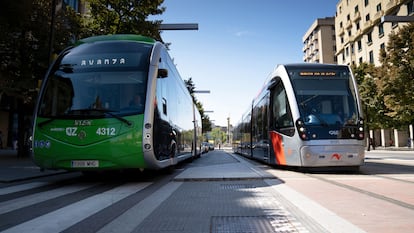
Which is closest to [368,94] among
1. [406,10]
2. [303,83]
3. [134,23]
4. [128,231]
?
[406,10]

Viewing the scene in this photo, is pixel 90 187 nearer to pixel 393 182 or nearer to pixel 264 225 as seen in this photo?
pixel 264 225

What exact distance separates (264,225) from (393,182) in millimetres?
5086

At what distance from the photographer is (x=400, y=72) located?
82.7 feet

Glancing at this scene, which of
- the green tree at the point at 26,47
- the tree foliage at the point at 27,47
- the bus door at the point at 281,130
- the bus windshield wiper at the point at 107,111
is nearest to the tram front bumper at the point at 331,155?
the bus door at the point at 281,130

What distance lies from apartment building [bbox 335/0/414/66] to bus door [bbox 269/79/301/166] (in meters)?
33.9

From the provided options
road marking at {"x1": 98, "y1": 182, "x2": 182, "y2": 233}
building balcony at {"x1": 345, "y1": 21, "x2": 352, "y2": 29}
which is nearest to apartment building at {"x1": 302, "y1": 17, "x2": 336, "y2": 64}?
building balcony at {"x1": 345, "y1": 21, "x2": 352, "y2": 29}

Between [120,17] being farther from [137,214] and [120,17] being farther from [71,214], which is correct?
[137,214]

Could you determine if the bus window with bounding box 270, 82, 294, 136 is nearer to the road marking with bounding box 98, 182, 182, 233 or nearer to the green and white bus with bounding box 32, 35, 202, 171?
the green and white bus with bounding box 32, 35, 202, 171

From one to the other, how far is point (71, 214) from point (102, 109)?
323 cm

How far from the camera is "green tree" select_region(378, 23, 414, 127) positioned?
24938mm

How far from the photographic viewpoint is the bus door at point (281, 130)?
988 centimetres

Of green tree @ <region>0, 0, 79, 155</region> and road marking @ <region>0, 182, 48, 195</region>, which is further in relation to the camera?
green tree @ <region>0, 0, 79, 155</region>

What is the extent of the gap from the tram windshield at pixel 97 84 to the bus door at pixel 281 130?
4.62m

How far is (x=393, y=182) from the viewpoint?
7.59 metres
